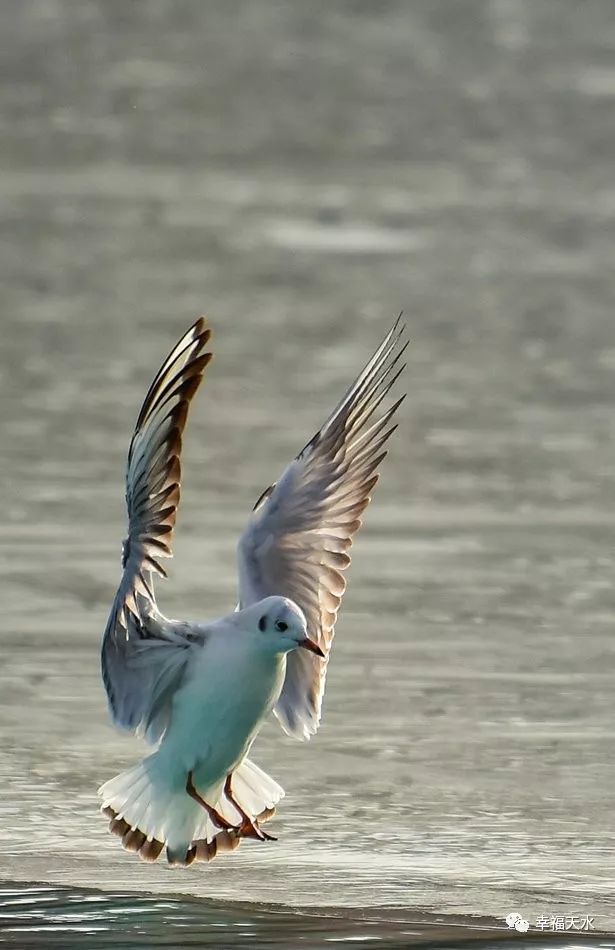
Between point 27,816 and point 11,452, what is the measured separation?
13.1 ft

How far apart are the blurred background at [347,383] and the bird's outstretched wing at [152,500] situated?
584mm

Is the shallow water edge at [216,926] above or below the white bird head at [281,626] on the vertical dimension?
below

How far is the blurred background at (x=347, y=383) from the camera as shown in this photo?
6.60m

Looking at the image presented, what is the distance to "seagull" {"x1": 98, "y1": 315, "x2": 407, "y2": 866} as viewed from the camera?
6211 mm

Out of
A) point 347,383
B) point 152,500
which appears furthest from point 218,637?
point 347,383

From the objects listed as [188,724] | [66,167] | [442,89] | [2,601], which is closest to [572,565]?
[2,601]

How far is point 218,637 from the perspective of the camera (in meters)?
6.36

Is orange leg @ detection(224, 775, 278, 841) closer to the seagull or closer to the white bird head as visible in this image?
the seagull

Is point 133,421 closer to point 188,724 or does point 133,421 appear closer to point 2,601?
point 2,601

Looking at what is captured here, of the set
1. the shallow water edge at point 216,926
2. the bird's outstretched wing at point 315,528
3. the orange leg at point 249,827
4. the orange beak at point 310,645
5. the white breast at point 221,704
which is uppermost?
the bird's outstretched wing at point 315,528

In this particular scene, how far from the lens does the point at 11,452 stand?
10.4 metres

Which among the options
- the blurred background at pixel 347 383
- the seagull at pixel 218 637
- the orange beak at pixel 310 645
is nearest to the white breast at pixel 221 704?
the seagull at pixel 218 637

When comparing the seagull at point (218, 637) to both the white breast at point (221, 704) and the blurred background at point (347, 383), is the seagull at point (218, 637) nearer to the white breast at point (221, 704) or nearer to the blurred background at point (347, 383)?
the white breast at point (221, 704)

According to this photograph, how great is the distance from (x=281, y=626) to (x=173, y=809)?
2.03 feet
